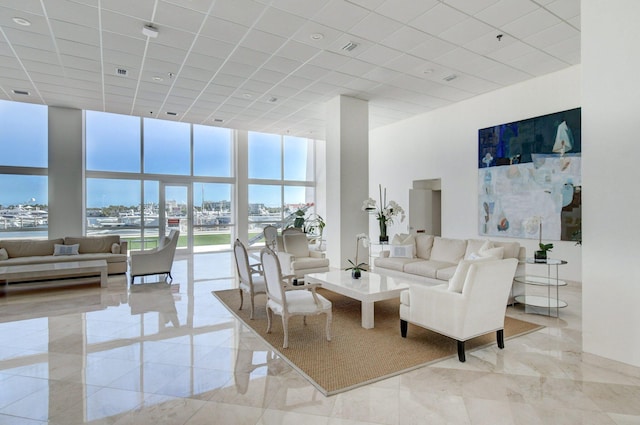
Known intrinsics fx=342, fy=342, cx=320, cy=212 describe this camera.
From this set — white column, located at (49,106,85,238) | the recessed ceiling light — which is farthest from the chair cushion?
white column, located at (49,106,85,238)

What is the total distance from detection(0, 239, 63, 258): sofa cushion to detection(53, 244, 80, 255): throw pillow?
140 mm

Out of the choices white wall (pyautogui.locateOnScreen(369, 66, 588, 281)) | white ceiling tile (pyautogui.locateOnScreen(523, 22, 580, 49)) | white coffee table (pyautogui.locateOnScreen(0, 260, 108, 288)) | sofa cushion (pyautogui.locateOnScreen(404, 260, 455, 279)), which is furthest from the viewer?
white wall (pyautogui.locateOnScreen(369, 66, 588, 281))

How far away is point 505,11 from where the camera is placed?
4273 millimetres

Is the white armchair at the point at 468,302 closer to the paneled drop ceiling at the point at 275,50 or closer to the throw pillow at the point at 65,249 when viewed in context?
the paneled drop ceiling at the point at 275,50

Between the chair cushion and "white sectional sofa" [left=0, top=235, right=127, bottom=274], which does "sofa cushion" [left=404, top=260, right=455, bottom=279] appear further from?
"white sectional sofa" [left=0, top=235, right=127, bottom=274]

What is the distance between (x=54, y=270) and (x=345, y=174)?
571 cm

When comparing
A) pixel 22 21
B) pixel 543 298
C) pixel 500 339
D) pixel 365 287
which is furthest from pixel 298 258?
pixel 22 21

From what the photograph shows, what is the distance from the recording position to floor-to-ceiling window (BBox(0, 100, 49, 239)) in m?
8.43

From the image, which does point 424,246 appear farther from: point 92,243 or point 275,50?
point 92,243

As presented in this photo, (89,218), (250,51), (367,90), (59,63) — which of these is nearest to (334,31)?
(250,51)

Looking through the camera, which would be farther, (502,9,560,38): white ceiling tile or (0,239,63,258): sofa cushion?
(0,239,63,258): sofa cushion

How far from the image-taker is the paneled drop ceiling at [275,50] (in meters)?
4.23

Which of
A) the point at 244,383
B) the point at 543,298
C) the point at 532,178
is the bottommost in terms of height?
the point at 244,383

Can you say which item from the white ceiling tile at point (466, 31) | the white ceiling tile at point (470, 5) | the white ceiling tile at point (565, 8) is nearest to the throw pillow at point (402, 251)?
the white ceiling tile at point (466, 31)
